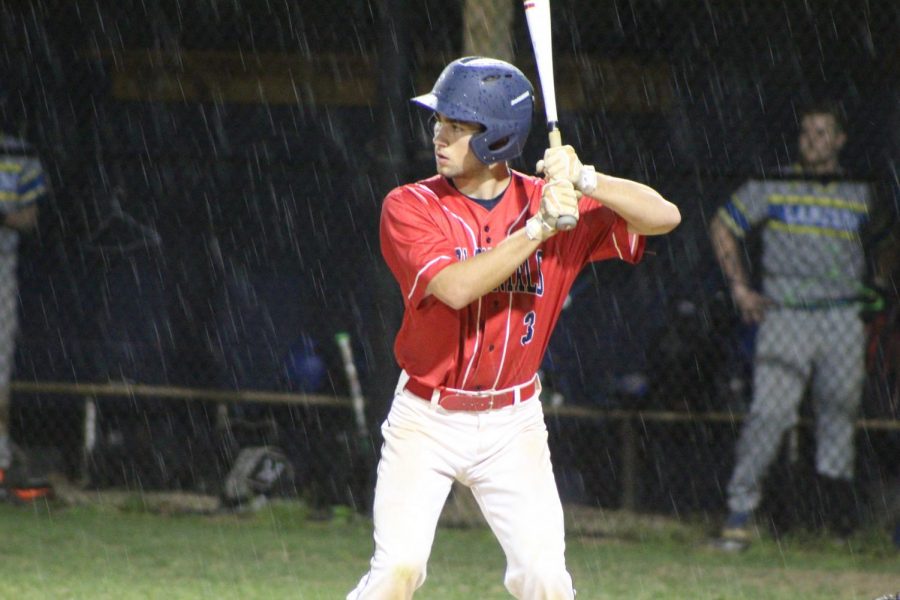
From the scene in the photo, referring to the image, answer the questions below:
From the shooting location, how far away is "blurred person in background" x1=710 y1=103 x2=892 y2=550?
20.9ft

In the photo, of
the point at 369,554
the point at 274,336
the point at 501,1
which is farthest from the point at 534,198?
the point at 274,336

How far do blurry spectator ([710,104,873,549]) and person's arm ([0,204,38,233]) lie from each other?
334 cm

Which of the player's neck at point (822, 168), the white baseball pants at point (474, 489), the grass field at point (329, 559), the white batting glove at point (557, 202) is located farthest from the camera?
the player's neck at point (822, 168)

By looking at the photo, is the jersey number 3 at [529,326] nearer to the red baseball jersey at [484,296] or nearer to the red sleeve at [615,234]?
the red baseball jersey at [484,296]

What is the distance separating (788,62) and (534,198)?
4635mm

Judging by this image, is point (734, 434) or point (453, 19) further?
point (453, 19)

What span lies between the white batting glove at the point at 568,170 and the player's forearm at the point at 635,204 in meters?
0.04

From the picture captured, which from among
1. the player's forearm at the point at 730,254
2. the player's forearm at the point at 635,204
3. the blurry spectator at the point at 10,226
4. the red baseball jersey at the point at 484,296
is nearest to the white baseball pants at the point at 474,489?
the red baseball jersey at the point at 484,296

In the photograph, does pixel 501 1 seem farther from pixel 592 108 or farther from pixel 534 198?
pixel 534 198

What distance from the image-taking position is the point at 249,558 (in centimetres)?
588

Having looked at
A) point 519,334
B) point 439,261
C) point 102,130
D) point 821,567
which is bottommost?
point 821,567

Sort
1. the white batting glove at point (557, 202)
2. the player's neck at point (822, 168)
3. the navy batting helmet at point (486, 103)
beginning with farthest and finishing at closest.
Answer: the player's neck at point (822, 168), the navy batting helmet at point (486, 103), the white batting glove at point (557, 202)

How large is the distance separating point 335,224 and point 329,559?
6.61 feet

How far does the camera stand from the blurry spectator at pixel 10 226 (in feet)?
22.6
